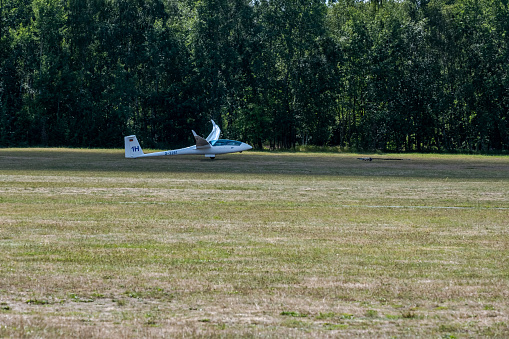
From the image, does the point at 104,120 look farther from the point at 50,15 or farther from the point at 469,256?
the point at 469,256

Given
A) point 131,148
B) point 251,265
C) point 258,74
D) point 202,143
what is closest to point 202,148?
point 202,143

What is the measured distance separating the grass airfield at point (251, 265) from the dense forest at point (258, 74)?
4915cm

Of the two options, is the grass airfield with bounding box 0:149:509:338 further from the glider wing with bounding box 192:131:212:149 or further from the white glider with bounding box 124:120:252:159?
the glider wing with bounding box 192:131:212:149

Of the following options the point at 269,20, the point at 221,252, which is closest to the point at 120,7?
the point at 269,20

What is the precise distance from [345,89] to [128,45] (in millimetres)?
24252

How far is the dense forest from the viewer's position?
68.8 metres

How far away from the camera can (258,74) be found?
73125 millimetres

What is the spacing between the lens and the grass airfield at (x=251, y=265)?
22.7 ft

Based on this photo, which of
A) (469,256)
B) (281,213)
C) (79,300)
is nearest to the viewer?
(79,300)

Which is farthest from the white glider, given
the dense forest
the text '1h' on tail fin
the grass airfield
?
the grass airfield

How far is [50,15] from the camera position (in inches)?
2857

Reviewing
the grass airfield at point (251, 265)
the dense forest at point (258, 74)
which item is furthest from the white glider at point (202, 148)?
the grass airfield at point (251, 265)

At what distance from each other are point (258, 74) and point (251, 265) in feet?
211

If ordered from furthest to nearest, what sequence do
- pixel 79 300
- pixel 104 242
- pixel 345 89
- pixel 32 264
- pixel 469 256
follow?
pixel 345 89
pixel 104 242
pixel 469 256
pixel 32 264
pixel 79 300
